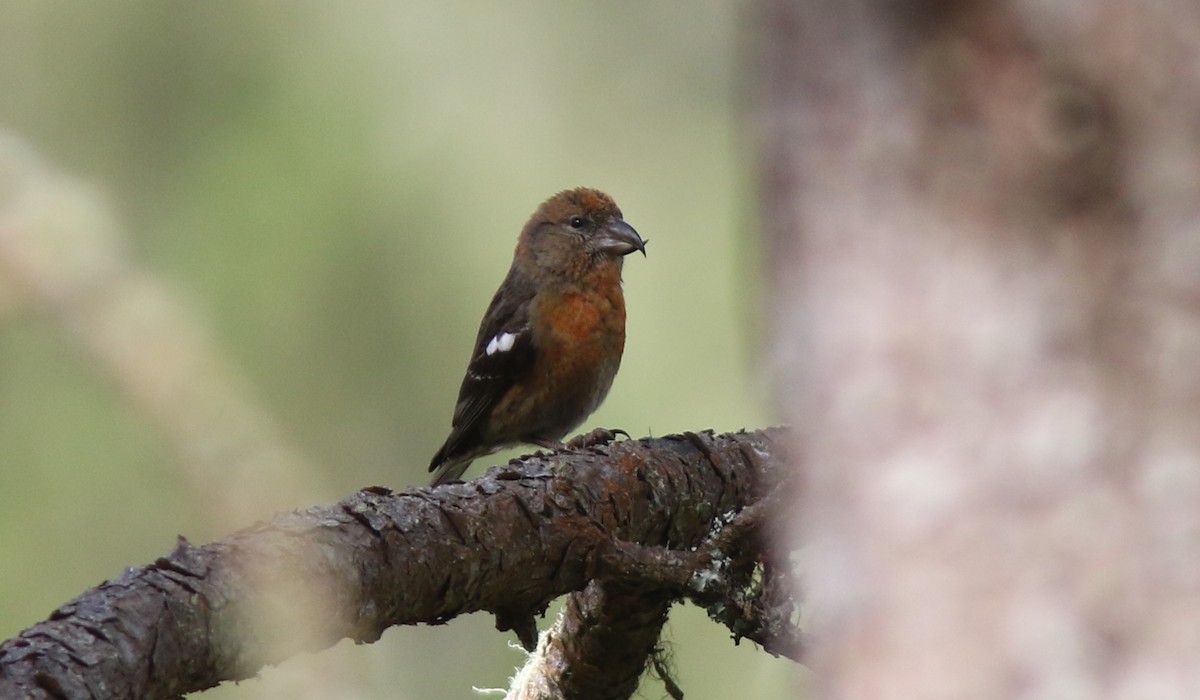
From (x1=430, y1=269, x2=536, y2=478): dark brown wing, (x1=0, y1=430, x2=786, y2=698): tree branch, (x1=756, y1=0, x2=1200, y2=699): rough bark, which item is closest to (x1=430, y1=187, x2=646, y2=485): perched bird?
(x1=430, y1=269, x2=536, y2=478): dark brown wing

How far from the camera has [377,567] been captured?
2.20 meters

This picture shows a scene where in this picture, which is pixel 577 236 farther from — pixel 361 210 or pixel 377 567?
pixel 377 567

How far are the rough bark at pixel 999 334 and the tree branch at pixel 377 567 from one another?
0.93 m

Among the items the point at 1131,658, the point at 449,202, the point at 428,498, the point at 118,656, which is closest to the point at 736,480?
the point at 428,498

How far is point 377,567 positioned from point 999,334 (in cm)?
126

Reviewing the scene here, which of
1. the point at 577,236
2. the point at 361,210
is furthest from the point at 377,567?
the point at 361,210

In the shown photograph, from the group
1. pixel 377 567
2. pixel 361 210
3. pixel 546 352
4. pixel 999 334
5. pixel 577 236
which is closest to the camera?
pixel 999 334

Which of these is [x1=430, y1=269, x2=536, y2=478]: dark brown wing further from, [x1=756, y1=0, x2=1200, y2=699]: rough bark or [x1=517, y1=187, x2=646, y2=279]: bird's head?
[x1=756, y1=0, x2=1200, y2=699]: rough bark

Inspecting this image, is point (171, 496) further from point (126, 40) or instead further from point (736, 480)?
point (736, 480)

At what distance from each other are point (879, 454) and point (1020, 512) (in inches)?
6.6

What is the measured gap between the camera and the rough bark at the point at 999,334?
48.0 inches

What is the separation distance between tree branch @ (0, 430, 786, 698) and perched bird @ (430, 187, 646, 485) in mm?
1739

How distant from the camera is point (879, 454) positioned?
4.57 feet

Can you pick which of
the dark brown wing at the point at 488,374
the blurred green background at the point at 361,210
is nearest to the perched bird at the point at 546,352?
the dark brown wing at the point at 488,374
